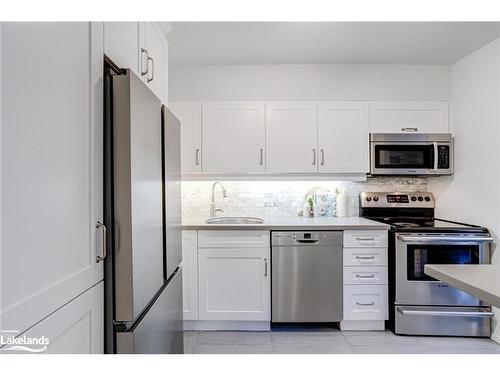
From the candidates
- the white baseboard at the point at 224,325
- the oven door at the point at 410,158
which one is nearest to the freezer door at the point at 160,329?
the white baseboard at the point at 224,325

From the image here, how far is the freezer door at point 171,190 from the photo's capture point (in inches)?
60.7

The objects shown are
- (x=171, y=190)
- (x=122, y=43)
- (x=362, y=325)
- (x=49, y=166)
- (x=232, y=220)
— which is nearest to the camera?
(x=49, y=166)

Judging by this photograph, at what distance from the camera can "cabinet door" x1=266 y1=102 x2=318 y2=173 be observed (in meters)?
2.99

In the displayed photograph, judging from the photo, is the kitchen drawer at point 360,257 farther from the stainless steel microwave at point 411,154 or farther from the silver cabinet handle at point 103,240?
the silver cabinet handle at point 103,240

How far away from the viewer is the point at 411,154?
3023mm

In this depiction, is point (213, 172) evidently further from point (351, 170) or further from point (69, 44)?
point (69, 44)

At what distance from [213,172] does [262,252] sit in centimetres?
85

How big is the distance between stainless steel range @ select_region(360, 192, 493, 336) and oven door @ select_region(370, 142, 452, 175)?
58 cm

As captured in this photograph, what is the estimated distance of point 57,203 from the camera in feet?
2.62

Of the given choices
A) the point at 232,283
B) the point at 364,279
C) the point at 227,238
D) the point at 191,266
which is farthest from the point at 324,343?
the point at 191,266

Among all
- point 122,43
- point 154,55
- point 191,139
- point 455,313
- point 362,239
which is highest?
point 154,55
